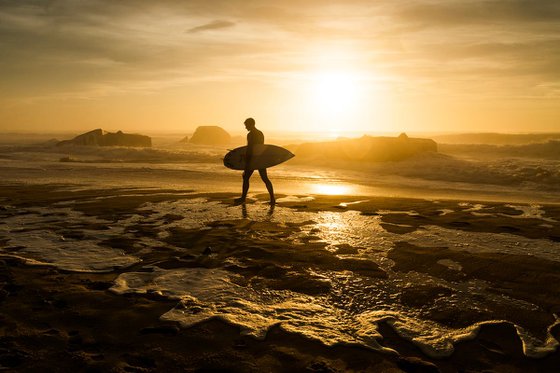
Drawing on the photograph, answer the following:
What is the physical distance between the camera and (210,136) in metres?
71.2

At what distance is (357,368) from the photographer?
3148 millimetres

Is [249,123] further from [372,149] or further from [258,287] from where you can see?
[372,149]

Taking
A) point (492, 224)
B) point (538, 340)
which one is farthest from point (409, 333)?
point (492, 224)

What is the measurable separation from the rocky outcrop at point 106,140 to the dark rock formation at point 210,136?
44.1 feet

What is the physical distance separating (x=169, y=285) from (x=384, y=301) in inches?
104

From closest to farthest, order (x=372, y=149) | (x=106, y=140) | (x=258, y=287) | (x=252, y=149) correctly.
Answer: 1. (x=258, y=287)
2. (x=252, y=149)
3. (x=372, y=149)
4. (x=106, y=140)

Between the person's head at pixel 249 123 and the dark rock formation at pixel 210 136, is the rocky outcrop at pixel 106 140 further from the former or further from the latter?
the person's head at pixel 249 123

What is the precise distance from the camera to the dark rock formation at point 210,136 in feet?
231

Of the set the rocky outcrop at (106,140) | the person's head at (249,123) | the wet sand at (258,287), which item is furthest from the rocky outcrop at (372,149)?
the rocky outcrop at (106,140)

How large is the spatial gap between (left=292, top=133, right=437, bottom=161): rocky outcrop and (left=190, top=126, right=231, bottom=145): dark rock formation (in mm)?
39387

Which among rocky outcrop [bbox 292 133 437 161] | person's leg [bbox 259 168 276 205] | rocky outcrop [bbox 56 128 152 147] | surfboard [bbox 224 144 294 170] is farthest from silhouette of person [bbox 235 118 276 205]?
rocky outcrop [bbox 56 128 152 147]

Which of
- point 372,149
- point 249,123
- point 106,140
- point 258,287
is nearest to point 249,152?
point 249,123

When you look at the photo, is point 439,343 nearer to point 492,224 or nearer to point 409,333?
point 409,333

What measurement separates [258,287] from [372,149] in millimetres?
26043
